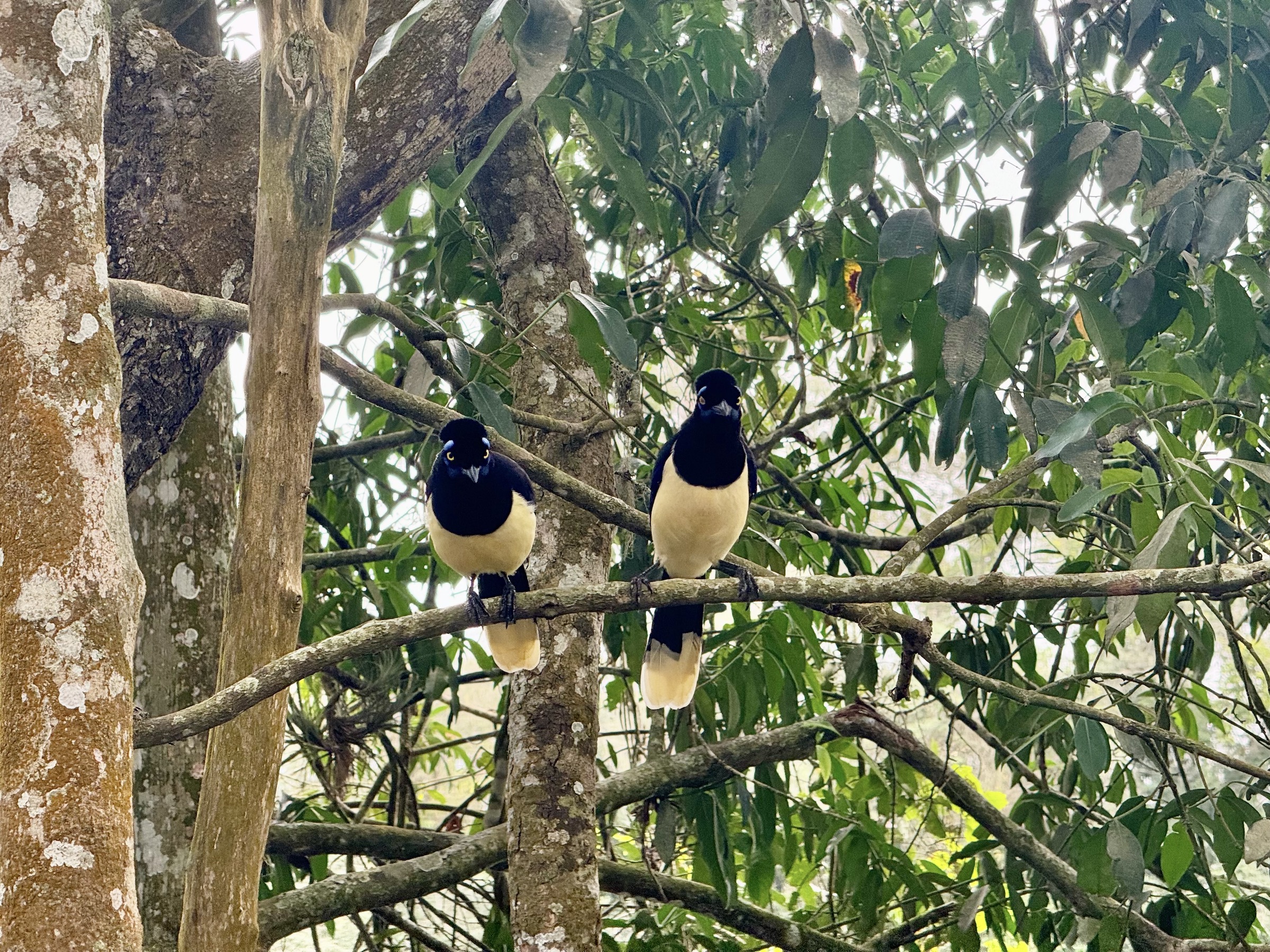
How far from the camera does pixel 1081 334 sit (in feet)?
12.4

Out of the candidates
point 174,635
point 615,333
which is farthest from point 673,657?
point 174,635

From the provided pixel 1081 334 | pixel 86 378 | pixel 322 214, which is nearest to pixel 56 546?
pixel 86 378

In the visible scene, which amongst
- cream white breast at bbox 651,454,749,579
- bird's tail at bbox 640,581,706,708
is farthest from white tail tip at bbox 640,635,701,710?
cream white breast at bbox 651,454,749,579

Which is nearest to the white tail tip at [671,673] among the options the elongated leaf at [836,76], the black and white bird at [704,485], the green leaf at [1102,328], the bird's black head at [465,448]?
the black and white bird at [704,485]

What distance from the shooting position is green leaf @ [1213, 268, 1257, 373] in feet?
8.53

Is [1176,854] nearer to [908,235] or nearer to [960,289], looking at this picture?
[960,289]

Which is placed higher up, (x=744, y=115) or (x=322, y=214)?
(x=744, y=115)

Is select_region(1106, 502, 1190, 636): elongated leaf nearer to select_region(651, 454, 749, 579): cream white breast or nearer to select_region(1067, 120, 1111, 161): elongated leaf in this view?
select_region(1067, 120, 1111, 161): elongated leaf

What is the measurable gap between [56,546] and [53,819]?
309 mm

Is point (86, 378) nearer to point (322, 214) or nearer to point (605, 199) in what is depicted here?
point (322, 214)

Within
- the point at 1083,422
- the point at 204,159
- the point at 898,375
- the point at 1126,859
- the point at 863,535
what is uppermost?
the point at 898,375

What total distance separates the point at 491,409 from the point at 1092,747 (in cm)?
152

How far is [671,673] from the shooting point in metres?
3.29

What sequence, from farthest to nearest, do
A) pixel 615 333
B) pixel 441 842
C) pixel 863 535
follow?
pixel 863 535 < pixel 441 842 < pixel 615 333
